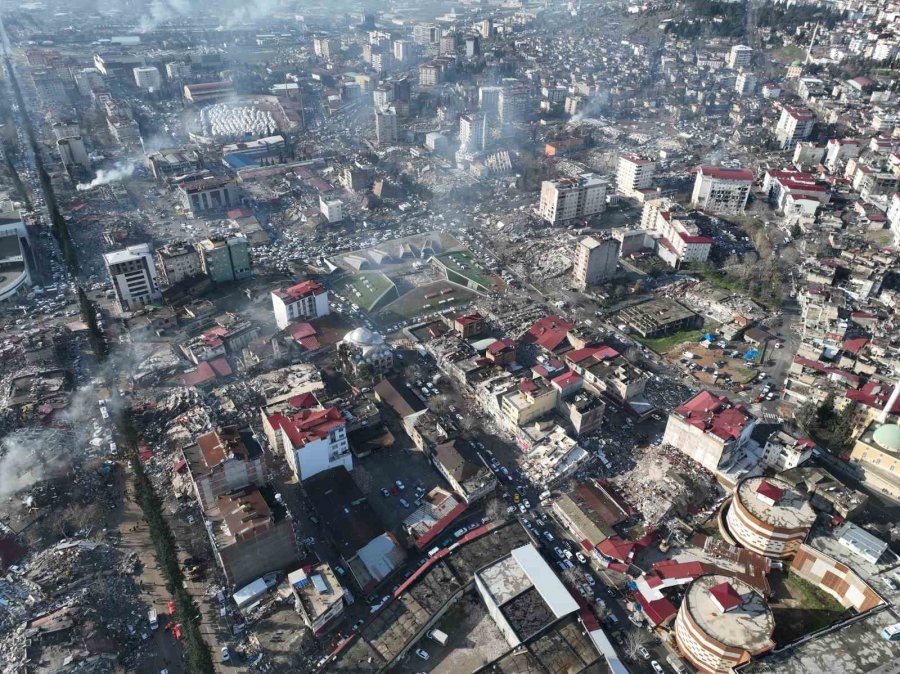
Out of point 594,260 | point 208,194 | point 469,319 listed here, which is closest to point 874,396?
point 594,260

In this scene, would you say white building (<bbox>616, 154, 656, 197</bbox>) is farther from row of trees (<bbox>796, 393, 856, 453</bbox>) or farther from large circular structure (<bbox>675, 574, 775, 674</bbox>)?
large circular structure (<bbox>675, 574, 775, 674</bbox>)

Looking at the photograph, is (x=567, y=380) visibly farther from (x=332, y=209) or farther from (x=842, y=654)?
(x=332, y=209)

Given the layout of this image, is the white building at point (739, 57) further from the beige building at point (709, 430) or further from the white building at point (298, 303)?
the white building at point (298, 303)

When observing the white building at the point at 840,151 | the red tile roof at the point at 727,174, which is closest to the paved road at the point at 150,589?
the red tile roof at the point at 727,174

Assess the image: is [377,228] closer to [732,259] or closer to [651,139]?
[732,259]

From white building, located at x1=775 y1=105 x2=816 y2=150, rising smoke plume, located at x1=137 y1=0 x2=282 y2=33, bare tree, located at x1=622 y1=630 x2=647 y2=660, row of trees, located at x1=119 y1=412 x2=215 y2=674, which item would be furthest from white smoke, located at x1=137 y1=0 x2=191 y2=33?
bare tree, located at x1=622 y1=630 x2=647 y2=660

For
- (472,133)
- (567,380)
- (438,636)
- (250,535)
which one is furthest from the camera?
(472,133)
